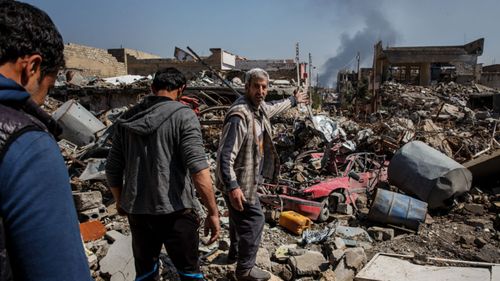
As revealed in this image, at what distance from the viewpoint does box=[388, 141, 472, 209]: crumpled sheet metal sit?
5.92m

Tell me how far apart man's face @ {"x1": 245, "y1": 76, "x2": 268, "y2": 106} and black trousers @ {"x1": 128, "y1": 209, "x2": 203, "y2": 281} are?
120cm

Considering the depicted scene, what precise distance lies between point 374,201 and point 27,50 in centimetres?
517

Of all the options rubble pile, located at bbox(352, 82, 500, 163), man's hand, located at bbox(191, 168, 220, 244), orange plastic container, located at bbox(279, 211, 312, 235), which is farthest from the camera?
rubble pile, located at bbox(352, 82, 500, 163)

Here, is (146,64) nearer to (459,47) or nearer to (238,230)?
(459,47)

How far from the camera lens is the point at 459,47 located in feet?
83.6

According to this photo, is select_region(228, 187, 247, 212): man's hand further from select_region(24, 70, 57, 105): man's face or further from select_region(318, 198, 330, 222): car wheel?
select_region(318, 198, 330, 222): car wheel

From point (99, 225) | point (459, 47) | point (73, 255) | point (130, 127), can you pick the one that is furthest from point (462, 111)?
point (73, 255)

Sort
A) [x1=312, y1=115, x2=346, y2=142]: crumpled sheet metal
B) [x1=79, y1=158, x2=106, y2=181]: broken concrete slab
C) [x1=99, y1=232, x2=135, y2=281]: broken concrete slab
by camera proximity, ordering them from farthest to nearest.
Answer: [x1=312, y1=115, x2=346, y2=142]: crumpled sheet metal → [x1=79, y1=158, x2=106, y2=181]: broken concrete slab → [x1=99, y1=232, x2=135, y2=281]: broken concrete slab

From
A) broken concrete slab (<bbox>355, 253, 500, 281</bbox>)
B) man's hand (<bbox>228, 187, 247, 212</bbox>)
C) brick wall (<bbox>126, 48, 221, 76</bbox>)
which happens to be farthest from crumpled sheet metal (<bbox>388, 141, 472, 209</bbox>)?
brick wall (<bbox>126, 48, 221, 76</bbox>)

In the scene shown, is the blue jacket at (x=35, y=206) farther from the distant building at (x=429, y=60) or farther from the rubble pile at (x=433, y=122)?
the distant building at (x=429, y=60)

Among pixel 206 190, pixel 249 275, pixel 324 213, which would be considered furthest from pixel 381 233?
pixel 206 190

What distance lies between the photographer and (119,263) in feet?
12.3

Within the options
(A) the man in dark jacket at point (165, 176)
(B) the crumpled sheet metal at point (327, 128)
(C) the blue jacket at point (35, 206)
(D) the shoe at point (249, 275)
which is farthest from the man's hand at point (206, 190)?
(B) the crumpled sheet metal at point (327, 128)

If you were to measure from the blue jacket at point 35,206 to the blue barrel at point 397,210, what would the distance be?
198 inches
